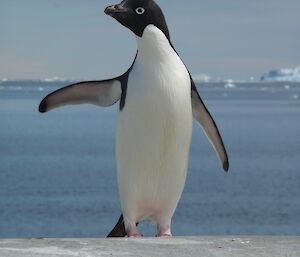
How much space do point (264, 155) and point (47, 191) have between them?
38.2 feet

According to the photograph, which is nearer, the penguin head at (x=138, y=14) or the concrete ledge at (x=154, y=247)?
the concrete ledge at (x=154, y=247)

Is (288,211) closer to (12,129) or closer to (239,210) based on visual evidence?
(239,210)

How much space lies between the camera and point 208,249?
4418mm

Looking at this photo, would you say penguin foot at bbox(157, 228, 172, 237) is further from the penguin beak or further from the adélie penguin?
the penguin beak

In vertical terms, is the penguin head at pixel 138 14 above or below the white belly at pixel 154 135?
above

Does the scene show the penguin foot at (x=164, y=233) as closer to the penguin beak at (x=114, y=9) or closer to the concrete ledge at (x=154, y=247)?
the concrete ledge at (x=154, y=247)

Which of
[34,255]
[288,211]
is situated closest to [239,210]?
[288,211]

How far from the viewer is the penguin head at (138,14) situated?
5315mm

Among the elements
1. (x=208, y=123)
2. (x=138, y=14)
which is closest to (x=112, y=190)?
(x=208, y=123)

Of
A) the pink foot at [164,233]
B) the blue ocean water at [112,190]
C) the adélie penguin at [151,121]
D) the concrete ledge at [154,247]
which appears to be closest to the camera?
the concrete ledge at [154,247]

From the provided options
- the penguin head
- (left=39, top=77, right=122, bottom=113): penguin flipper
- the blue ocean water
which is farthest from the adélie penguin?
the blue ocean water

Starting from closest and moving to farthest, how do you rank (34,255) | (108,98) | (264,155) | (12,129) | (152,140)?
1. (34,255)
2. (152,140)
3. (108,98)
4. (264,155)
5. (12,129)

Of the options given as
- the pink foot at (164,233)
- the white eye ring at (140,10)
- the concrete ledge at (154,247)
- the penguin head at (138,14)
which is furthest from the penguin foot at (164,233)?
the white eye ring at (140,10)

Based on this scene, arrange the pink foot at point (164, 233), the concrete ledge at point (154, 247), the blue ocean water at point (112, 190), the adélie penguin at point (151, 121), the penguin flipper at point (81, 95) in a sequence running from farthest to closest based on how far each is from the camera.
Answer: the blue ocean water at point (112, 190)
the penguin flipper at point (81, 95)
the pink foot at point (164, 233)
the adélie penguin at point (151, 121)
the concrete ledge at point (154, 247)
